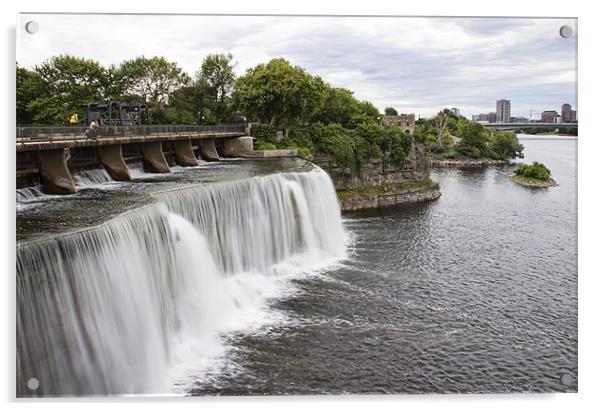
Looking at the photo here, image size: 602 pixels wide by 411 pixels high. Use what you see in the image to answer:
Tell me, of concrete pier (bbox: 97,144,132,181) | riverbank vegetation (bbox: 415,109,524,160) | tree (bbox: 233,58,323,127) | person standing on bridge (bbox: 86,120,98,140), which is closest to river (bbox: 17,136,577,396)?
concrete pier (bbox: 97,144,132,181)

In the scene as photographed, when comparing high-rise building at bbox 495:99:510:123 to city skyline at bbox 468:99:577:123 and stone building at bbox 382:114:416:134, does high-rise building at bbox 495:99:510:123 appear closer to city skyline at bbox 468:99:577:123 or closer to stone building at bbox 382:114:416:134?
city skyline at bbox 468:99:577:123

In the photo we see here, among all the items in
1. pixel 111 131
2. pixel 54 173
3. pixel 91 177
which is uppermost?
pixel 111 131

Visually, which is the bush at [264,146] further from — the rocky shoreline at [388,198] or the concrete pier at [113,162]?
the concrete pier at [113,162]

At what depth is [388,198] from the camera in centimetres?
3775

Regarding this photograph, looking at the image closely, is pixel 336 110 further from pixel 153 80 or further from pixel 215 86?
pixel 153 80

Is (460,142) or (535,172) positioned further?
(460,142)

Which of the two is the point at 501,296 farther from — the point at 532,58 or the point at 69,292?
the point at 69,292

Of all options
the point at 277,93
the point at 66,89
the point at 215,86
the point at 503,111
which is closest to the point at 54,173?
the point at 503,111

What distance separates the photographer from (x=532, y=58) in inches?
480

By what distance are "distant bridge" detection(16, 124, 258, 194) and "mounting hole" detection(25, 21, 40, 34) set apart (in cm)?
550

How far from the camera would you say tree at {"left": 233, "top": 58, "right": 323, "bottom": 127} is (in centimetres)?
3597

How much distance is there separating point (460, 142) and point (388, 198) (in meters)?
32.7

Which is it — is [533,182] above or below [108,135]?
below

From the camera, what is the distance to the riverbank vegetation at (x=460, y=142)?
60.8 meters
